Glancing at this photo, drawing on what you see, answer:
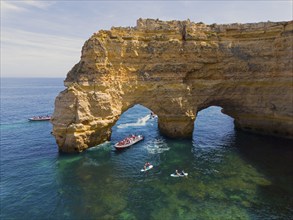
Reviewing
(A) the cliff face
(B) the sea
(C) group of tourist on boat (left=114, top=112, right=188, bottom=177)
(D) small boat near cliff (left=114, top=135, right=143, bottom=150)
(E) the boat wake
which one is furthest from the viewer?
(E) the boat wake

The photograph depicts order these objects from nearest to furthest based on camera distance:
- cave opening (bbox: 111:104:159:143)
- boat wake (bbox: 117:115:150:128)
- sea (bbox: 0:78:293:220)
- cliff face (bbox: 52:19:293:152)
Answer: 1. sea (bbox: 0:78:293:220)
2. cliff face (bbox: 52:19:293:152)
3. cave opening (bbox: 111:104:159:143)
4. boat wake (bbox: 117:115:150:128)

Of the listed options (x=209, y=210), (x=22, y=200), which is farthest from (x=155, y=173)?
(x=22, y=200)

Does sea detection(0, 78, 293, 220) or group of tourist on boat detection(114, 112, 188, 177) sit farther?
group of tourist on boat detection(114, 112, 188, 177)

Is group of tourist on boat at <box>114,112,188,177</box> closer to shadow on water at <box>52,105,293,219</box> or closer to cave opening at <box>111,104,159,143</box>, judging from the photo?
shadow on water at <box>52,105,293,219</box>

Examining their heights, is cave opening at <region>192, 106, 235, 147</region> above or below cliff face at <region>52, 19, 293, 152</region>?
below

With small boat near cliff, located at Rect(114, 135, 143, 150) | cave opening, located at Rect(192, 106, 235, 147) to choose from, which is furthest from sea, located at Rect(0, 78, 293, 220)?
small boat near cliff, located at Rect(114, 135, 143, 150)

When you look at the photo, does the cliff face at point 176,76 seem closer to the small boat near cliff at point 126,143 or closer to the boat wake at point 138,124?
the small boat near cliff at point 126,143
